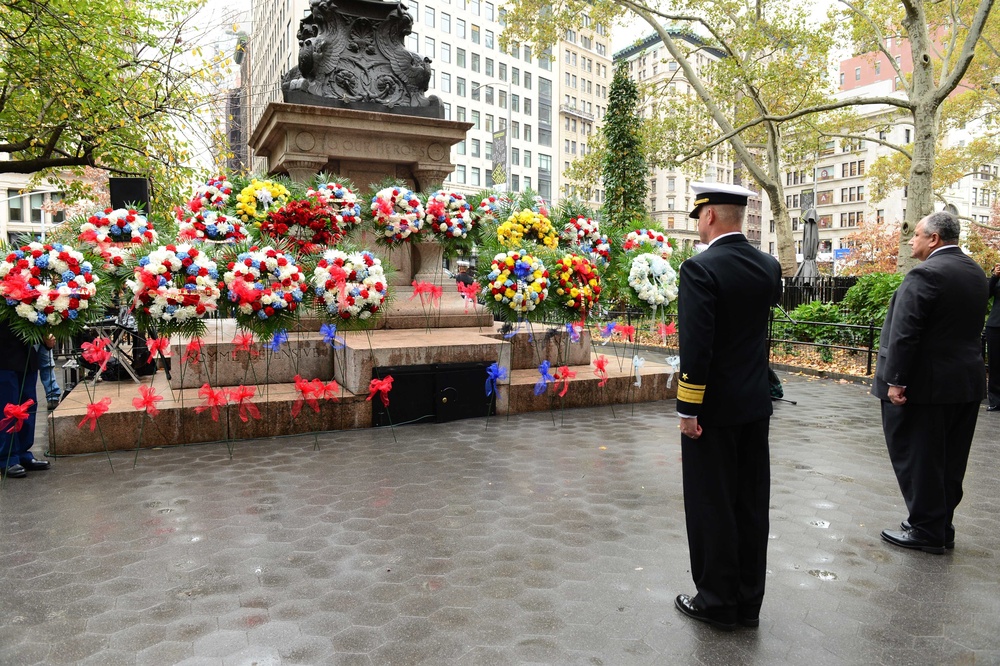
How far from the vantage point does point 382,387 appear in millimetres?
7352

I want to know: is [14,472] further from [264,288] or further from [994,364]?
[994,364]

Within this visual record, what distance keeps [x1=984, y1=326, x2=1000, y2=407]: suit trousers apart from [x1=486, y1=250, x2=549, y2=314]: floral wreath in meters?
6.89

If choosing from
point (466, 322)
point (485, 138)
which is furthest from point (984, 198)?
point (466, 322)

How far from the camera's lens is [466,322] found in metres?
10.1

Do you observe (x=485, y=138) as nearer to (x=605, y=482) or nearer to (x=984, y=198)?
(x=984, y=198)

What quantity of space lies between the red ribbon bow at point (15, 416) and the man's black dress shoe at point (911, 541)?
6.75 metres

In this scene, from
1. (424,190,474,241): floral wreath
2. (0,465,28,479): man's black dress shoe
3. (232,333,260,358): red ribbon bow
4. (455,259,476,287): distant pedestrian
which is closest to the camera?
(0,465,28,479): man's black dress shoe

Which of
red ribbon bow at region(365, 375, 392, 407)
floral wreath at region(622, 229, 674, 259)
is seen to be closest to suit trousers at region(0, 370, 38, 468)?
red ribbon bow at region(365, 375, 392, 407)

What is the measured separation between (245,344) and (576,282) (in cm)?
392

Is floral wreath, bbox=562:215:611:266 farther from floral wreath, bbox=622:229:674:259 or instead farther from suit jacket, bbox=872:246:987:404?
suit jacket, bbox=872:246:987:404

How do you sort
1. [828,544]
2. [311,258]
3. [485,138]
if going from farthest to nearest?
[485,138] → [311,258] → [828,544]

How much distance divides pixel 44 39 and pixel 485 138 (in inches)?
2545

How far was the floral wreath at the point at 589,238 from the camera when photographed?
9562 millimetres

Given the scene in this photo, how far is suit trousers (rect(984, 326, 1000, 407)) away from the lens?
32.7 ft
